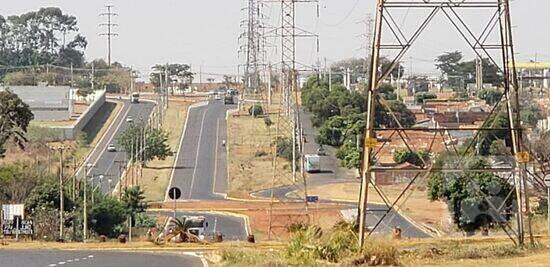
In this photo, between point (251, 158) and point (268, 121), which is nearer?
point (251, 158)

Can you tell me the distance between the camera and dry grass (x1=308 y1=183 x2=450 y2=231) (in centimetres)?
5062

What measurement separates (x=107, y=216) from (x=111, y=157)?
4053cm

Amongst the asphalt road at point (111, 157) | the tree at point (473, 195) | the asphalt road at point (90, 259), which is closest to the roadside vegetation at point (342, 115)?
the asphalt road at point (111, 157)

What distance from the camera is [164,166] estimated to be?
9244cm

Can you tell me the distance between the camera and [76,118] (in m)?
112

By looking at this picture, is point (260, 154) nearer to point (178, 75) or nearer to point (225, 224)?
point (225, 224)

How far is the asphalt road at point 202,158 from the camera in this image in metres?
80.9

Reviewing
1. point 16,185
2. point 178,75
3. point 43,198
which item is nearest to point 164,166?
point 16,185

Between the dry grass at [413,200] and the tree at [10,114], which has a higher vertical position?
the tree at [10,114]

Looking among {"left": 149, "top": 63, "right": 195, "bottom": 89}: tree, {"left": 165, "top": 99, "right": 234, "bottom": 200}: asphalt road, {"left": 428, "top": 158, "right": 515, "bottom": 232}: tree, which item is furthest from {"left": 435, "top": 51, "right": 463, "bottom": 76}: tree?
{"left": 428, "top": 158, "right": 515, "bottom": 232}: tree

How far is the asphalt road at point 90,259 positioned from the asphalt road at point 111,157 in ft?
130

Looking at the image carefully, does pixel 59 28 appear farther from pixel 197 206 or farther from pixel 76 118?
pixel 197 206

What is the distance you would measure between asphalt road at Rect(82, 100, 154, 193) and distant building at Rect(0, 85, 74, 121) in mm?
5404

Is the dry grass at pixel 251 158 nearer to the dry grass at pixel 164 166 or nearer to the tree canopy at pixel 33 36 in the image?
the dry grass at pixel 164 166
